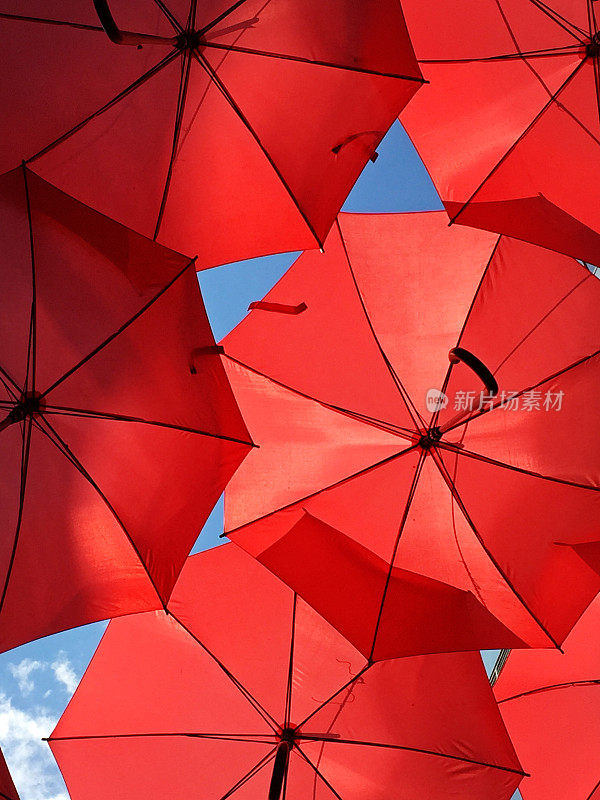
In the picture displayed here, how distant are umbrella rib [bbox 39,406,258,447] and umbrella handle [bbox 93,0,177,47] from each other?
2.21 metres

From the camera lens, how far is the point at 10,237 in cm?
494

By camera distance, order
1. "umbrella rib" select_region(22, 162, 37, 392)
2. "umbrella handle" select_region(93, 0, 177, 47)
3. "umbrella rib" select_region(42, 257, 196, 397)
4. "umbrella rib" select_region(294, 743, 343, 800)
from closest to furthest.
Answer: "umbrella handle" select_region(93, 0, 177, 47) → "umbrella rib" select_region(22, 162, 37, 392) → "umbrella rib" select_region(42, 257, 196, 397) → "umbrella rib" select_region(294, 743, 343, 800)

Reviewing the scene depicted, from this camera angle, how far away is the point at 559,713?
6.21m

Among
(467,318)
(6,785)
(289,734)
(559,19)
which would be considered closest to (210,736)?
(289,734)

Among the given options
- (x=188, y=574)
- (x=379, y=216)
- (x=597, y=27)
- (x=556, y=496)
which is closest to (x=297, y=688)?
(x=188, y=574)

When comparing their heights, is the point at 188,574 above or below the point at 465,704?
above

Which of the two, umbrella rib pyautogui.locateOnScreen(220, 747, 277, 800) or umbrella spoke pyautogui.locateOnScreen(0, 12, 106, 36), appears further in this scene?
umbrella rib pyautogui.locateOnScreen(220, 747, 277, 800)

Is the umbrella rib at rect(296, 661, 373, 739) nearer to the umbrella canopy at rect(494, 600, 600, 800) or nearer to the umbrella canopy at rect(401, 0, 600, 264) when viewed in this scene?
the umbrella canopy at rect(494, 600, 600, 800)

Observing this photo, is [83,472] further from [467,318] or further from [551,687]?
[551,687]

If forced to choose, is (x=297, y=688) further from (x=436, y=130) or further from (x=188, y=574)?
(x=436, y=130)

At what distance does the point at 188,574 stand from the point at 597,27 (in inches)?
193

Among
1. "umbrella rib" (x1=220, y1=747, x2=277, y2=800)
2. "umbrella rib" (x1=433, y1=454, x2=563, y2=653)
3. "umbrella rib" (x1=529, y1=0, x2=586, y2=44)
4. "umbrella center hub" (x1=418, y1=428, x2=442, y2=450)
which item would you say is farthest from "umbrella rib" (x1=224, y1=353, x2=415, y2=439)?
"umbrella rib" (x1=529, y1=0, x2=586, y2=44)

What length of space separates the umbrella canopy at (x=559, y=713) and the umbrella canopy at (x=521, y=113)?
3.17 m

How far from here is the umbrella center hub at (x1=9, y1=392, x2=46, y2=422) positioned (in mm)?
4977
